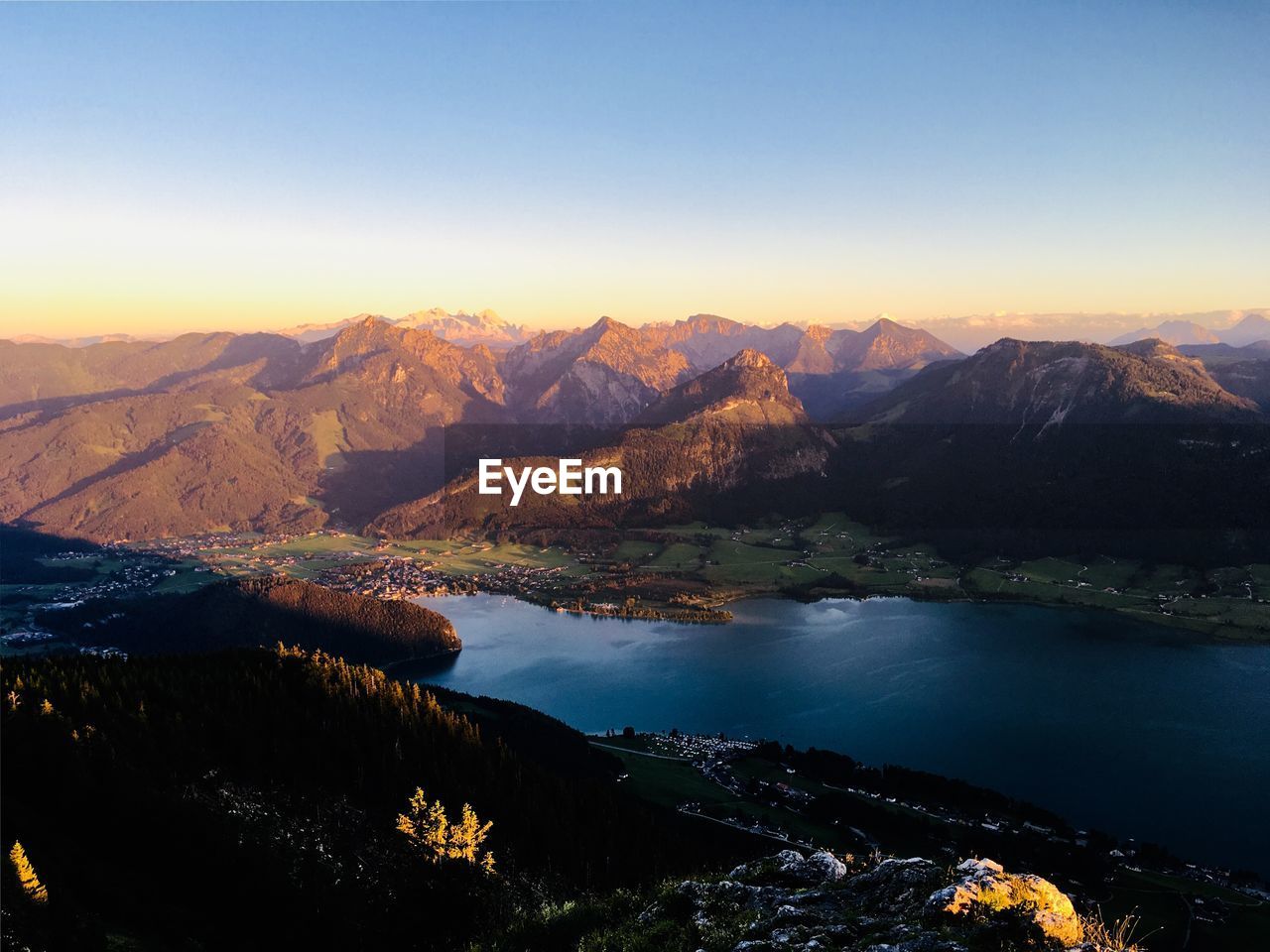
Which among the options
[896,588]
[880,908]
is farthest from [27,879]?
[896,588]

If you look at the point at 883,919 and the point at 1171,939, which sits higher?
the point at 883,919

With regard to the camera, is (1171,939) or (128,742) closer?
(128,742)

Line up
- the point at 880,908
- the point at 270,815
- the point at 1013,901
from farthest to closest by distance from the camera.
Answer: the point at 270,815 → the point at 880,908 → the point at 1013,901

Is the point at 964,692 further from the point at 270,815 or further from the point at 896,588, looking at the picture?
the point at 270,815

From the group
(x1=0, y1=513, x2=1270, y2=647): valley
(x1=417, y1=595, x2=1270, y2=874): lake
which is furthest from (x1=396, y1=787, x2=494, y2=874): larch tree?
(x1=0, y1=513, x2=1270, y2=647): valley

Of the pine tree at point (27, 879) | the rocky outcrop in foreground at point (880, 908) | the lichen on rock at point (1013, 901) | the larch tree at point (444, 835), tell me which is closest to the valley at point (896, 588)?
the larch tree at point (444, 835)

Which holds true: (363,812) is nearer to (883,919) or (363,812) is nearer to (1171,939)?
(883,919)

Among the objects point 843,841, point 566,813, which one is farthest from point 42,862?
point 843,841

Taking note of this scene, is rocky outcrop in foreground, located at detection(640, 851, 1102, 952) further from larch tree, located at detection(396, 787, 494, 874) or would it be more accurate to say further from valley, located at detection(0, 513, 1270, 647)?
valley, located at detection(0, 513, 1270, 647)
